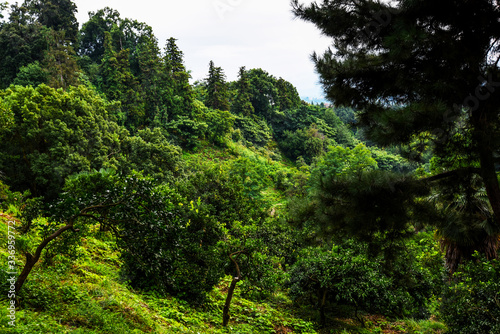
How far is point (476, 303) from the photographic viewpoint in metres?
5.41

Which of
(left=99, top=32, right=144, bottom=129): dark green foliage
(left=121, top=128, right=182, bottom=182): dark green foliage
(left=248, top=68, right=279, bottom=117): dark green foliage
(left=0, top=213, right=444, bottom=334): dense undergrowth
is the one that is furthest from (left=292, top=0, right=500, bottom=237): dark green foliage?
(left=248, top=68, right=279, bottom=117): dark green foliage

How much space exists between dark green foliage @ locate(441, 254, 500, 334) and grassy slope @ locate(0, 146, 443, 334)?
3098 millimetres

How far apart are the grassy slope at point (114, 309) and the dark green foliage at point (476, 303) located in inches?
122

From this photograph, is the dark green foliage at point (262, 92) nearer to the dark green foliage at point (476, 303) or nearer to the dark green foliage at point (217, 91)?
the dark green foliage at point (217, 91)

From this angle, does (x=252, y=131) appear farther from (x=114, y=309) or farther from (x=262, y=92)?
(x=114, y=309)

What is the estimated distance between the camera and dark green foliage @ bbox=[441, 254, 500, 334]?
5.11 meters

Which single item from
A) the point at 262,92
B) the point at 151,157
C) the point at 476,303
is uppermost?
the point at 262,92

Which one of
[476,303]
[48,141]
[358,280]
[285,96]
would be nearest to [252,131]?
A: [285,96]

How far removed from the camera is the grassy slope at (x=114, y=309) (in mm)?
4148

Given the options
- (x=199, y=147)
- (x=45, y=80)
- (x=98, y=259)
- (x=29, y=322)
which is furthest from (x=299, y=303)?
(x=45, y=80)

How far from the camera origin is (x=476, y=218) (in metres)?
4.62

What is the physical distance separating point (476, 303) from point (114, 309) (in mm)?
6789

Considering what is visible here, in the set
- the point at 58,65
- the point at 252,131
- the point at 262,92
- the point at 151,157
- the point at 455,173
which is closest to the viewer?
the point at 455,173

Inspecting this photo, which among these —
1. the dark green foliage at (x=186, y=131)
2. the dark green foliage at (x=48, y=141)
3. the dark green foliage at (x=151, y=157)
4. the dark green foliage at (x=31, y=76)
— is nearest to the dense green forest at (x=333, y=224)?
the dark green foliage at (x=48, y=141)
